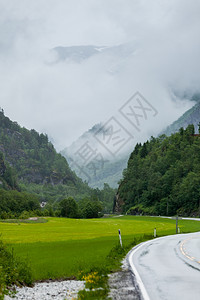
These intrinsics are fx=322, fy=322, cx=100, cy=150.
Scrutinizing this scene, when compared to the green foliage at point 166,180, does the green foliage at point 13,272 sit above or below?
below

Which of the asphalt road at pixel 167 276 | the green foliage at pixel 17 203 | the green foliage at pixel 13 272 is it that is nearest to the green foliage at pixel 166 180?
the green foliage at pixel 17 203

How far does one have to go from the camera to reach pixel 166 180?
140750mm

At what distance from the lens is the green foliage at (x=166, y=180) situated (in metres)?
121

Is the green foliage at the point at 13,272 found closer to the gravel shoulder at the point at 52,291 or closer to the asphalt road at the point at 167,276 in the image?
the gravel shoulder at the point at 52,291

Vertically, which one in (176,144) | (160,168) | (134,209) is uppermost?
(176,144)

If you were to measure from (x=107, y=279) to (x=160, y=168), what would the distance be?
14433 cm

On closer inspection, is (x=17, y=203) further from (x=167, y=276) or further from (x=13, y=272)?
(x=167, y=276)

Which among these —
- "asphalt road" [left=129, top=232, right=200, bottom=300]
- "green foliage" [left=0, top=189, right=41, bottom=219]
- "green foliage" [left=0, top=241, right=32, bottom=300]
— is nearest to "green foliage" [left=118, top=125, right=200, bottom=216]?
"green foliage" [left=0, top=189, right=41, bottom=219]

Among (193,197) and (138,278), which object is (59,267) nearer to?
(138,278)

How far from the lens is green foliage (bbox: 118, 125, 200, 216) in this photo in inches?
4754

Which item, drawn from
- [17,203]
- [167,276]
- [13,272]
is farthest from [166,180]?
[13,272]

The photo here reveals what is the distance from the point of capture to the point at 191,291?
1192cm

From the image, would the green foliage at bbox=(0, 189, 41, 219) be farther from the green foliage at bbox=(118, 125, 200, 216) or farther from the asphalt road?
the asphalt road

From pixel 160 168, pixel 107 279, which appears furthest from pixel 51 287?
pixel 160 168
